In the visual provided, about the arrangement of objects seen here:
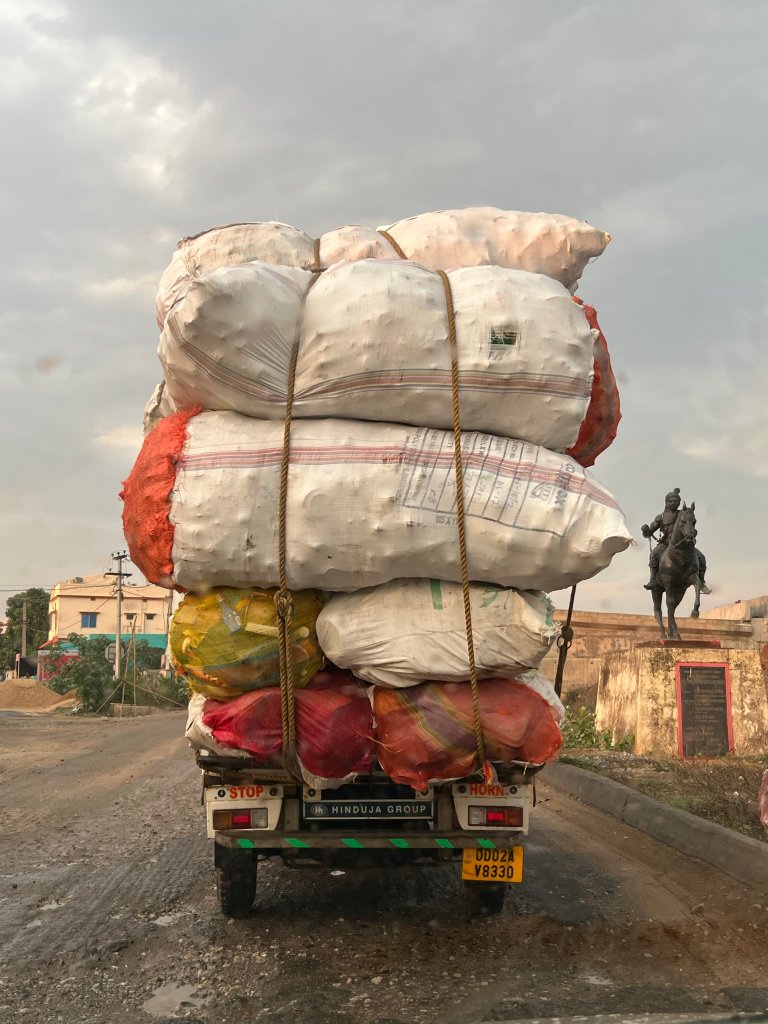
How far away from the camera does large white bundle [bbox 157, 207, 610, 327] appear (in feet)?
15.5

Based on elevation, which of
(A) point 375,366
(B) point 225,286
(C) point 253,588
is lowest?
(C) point 253,588

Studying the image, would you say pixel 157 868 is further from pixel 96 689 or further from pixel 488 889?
pixel 96 689

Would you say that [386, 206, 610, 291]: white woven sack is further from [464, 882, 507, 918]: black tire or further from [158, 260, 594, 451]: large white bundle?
[464, 882, 507, 918]: black tire

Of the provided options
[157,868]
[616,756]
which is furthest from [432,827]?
[616,756]

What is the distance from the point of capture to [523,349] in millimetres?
4008

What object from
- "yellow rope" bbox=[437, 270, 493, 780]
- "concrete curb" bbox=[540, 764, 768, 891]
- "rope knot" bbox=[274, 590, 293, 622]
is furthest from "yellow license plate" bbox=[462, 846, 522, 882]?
"concrete curb" bbox=[540, 764, 768, 891]

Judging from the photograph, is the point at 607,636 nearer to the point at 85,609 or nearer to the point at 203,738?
the point at 203,738

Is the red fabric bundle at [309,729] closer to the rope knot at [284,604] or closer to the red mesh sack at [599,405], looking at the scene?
the rope knot at [284,604]

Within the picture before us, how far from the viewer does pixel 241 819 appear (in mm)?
4320

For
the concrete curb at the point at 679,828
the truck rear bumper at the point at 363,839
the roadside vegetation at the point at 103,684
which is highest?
the truck rear bumper at the point at 363,839

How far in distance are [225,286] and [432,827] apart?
8.44 ft

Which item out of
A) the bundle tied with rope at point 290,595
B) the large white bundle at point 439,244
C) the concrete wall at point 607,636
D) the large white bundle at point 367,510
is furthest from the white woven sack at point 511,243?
the concrete wall at point 607,636

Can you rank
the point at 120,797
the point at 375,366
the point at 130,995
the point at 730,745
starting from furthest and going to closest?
1. the point at 730,745
2. the point at 120,797
3. the point at 375,366
4. the point at 130,995

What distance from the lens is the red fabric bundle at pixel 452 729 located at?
3818mm
